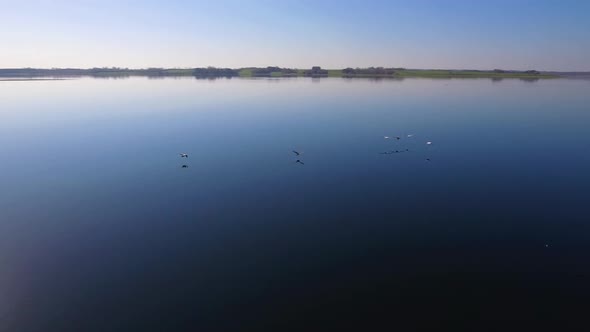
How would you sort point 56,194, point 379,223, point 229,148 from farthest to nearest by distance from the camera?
point 229,148, point 56,194, point 379,223

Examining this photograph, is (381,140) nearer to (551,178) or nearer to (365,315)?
(551,178)

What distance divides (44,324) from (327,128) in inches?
1709

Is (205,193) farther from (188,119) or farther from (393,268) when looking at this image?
(188,119)

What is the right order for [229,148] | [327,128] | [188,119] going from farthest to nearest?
[188,119]
[327,128]
[229,148]

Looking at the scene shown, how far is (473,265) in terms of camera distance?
16.3 meters

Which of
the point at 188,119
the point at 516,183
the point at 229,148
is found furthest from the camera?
the point at 188,119

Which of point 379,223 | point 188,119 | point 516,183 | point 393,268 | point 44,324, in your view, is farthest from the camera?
point 188,119

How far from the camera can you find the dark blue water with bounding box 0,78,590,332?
44.2 feet

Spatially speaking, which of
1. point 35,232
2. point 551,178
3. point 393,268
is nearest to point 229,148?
point 35,232

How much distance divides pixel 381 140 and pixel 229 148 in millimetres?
19786

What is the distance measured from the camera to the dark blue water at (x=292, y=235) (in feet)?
44.2

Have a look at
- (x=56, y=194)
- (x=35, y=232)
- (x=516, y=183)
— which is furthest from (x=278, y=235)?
(x=516, y=183)

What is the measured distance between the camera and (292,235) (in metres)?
19.2

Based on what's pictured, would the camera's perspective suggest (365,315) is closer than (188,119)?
Yes
